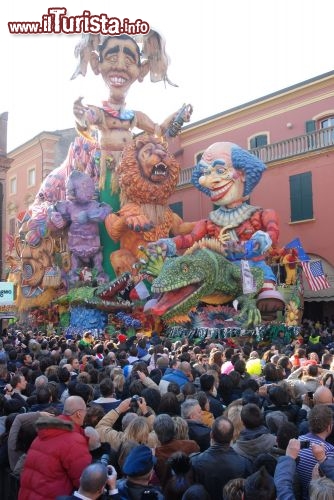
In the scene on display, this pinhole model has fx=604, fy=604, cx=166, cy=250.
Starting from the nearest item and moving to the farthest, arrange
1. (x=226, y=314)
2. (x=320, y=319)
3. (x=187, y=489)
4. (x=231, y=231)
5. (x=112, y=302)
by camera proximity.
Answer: (x=187, y=489) → (x=226, y=314) → (x=231, y=231) → (x=112, y=302) → (x=320, y=319)

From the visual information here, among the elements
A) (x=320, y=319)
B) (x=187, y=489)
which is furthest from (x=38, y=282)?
(x=187, y=489)

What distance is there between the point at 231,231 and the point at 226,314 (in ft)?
10.9

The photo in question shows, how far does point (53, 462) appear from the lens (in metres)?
4.21

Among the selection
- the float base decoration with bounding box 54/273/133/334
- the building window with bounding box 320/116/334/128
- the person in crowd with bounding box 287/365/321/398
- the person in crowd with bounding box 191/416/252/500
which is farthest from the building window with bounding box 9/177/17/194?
the person in crowd with bounding box 191/416/252/500

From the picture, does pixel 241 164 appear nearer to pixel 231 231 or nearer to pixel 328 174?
pixel 231 231

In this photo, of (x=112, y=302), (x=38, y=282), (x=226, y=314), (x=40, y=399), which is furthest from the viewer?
(x=38, y=282)

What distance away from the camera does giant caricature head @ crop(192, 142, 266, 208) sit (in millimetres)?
21547

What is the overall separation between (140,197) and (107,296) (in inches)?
161

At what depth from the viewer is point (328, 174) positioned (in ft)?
76.5

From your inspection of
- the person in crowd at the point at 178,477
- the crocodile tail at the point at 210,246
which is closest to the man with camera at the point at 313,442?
the person in crowd at the point at 178,477

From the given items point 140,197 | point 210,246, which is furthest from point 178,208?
point 210,246

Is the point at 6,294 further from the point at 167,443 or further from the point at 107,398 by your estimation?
the point at 167,443

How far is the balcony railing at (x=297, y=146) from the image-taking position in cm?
2364

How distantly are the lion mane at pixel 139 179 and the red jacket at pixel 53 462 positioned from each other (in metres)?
19.4
